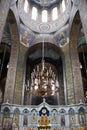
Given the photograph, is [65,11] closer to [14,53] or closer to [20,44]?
[20,44]

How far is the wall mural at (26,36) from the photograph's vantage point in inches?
535

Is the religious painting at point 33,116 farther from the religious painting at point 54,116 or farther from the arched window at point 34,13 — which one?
the arched window at point 34,13

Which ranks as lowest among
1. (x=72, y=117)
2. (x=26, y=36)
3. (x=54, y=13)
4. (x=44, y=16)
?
(x=72, y=117)

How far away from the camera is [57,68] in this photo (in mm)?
16359

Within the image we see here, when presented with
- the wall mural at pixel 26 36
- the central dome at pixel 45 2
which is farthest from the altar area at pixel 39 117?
the central dome at pixel 45 2

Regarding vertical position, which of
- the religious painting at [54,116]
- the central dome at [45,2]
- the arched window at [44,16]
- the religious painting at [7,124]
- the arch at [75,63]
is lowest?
the religious painting at [7,124]

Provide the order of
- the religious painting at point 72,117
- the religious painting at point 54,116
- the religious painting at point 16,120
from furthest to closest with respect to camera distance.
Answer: the religious painting at point 54,116
the religious painting at point 72,117
the religious painting at point 16,120

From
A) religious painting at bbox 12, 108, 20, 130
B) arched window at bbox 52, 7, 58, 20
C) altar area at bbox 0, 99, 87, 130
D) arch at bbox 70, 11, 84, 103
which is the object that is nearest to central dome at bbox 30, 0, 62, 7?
arched window at bbox 52, 7, 58, 20

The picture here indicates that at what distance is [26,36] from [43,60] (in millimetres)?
5208

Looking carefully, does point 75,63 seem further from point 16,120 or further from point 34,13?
point 34,13

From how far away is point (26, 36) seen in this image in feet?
45.7

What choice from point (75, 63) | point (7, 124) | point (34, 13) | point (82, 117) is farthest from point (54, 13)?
point (7, 124)

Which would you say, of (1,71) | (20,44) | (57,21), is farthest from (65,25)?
(1,71)

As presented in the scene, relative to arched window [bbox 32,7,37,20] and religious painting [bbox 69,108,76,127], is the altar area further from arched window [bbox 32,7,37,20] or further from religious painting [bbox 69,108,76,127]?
arched window [bbox 32,7,37,20]
